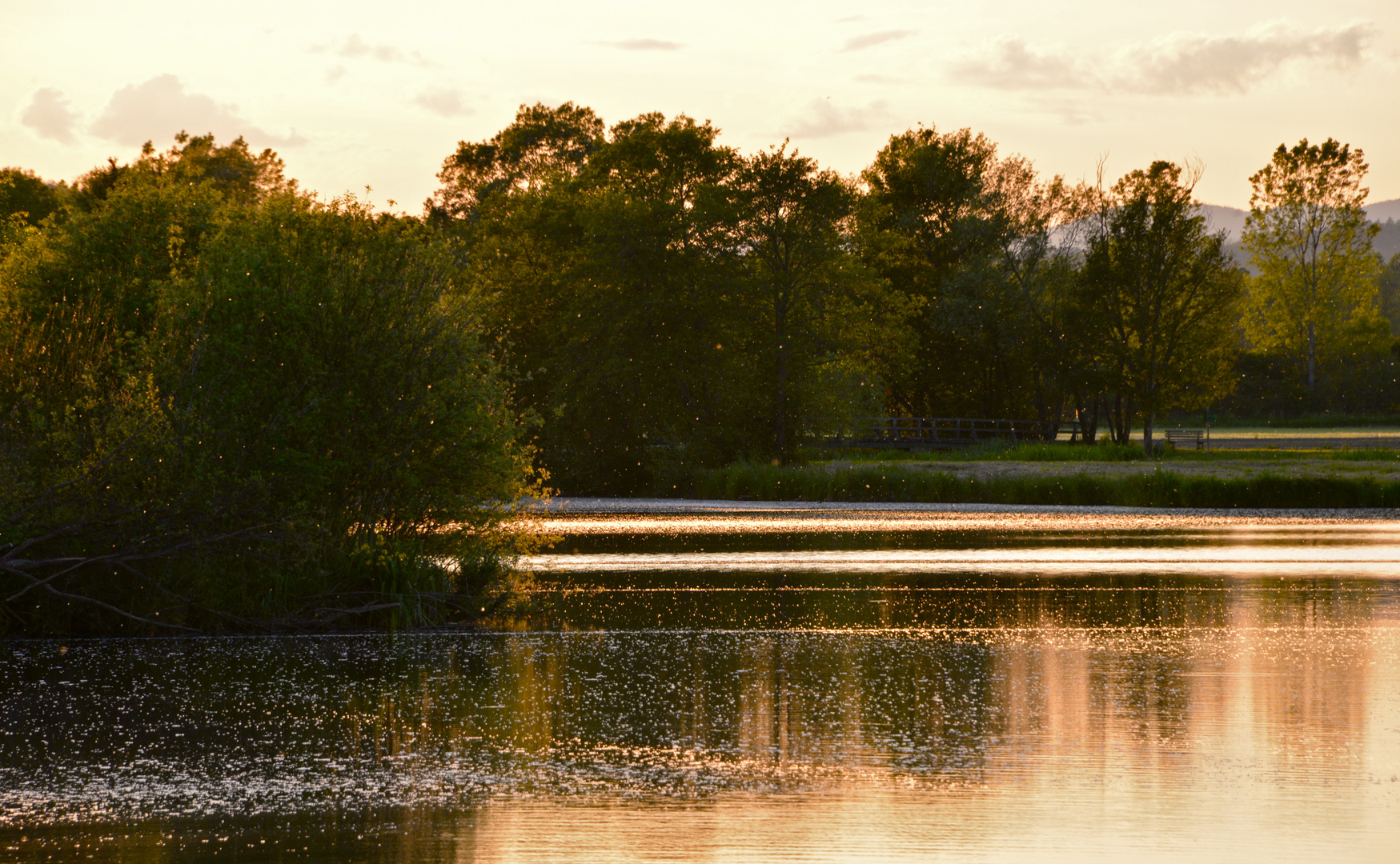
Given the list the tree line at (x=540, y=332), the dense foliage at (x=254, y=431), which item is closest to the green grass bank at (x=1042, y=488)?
the tree line at (x=540, y=332)

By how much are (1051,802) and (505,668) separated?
23.4 ft

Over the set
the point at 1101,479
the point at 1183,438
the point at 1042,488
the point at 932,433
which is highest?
the point at 932,433

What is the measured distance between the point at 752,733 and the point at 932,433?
2377 inches

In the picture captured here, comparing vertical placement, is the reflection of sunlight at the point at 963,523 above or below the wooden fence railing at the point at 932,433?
below

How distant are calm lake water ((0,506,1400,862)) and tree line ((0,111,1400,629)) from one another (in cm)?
198

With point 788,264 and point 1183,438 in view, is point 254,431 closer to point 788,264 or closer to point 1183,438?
point 788,264

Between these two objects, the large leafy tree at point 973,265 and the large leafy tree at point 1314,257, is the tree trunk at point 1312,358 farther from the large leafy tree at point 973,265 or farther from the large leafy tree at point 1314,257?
the large leafy tree at point 973,265

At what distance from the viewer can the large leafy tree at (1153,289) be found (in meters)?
55.1

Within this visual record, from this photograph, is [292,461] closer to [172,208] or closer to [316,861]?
[172,208]

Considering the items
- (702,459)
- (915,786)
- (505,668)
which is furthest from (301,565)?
(702,459)

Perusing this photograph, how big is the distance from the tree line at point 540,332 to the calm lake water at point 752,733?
198 cm

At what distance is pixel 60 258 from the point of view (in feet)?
73.8

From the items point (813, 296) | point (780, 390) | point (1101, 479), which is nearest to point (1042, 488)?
point (1101, 479)

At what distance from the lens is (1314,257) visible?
93500mm
